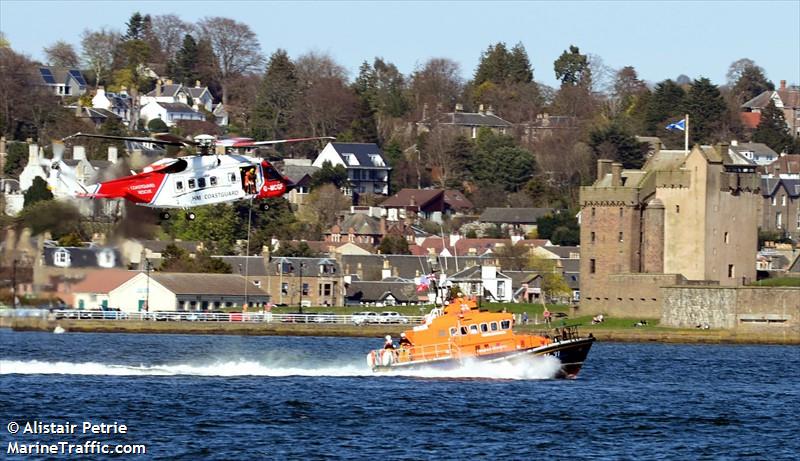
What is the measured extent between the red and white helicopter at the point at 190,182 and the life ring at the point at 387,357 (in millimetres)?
17154

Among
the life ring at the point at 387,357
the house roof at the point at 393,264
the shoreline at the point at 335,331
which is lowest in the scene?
the life ring at the point at 387,357

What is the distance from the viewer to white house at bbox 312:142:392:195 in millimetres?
193000

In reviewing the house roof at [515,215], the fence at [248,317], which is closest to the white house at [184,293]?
the fence at [248,317]

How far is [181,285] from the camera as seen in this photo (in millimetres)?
127625

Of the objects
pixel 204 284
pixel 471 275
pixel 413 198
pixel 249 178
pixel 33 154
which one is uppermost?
pixel 33 154

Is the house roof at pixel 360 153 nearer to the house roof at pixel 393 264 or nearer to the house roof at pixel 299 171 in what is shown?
the house roof at pixel 299 171

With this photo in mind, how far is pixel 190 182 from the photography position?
2253 inches

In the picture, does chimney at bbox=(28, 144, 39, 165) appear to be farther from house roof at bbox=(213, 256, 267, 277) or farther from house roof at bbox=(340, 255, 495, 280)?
house roof at bbox=(340, 255, 495, 280)

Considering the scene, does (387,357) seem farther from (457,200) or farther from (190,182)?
(457,200)

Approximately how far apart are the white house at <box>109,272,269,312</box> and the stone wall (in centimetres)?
3196

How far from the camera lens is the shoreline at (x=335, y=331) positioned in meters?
114

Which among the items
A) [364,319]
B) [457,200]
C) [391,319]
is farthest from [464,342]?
[457,200]

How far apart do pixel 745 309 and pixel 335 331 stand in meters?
25.1

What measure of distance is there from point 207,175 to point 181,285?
71.1 m
